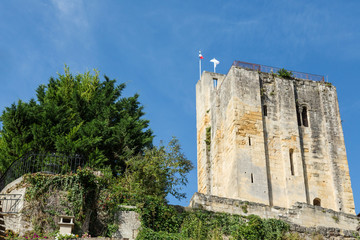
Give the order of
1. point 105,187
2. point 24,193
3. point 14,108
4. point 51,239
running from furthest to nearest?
point 14,108, point 105,187, point 24,193, point 51,239

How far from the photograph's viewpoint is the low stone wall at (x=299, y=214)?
2020 cm

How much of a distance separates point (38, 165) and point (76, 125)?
3.35 m

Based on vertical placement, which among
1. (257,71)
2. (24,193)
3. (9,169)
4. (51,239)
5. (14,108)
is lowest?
(51,239)

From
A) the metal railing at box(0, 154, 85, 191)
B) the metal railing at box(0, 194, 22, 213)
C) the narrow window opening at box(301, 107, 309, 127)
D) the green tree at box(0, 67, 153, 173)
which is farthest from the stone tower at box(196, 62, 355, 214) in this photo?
the metal railing at box(0, 194, 22, 213)

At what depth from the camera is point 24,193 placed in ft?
56.2

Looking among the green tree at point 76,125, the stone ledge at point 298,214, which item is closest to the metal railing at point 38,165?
the green tree at point 76,125

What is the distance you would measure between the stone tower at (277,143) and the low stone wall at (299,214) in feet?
9.51

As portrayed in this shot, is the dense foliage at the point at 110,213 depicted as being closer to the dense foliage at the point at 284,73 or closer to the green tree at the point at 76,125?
the green tree at the point at 76,125

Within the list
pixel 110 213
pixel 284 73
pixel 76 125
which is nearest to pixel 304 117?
pixel 284 73

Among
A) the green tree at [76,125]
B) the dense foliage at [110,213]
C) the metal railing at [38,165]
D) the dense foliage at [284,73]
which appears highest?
the dense foliage at [284,73]

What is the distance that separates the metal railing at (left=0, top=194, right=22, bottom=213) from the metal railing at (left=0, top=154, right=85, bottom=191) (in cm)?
182

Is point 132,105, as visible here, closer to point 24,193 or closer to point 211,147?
point 211,147

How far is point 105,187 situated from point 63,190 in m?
1.56

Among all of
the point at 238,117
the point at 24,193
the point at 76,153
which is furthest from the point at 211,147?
the point at 24,193
